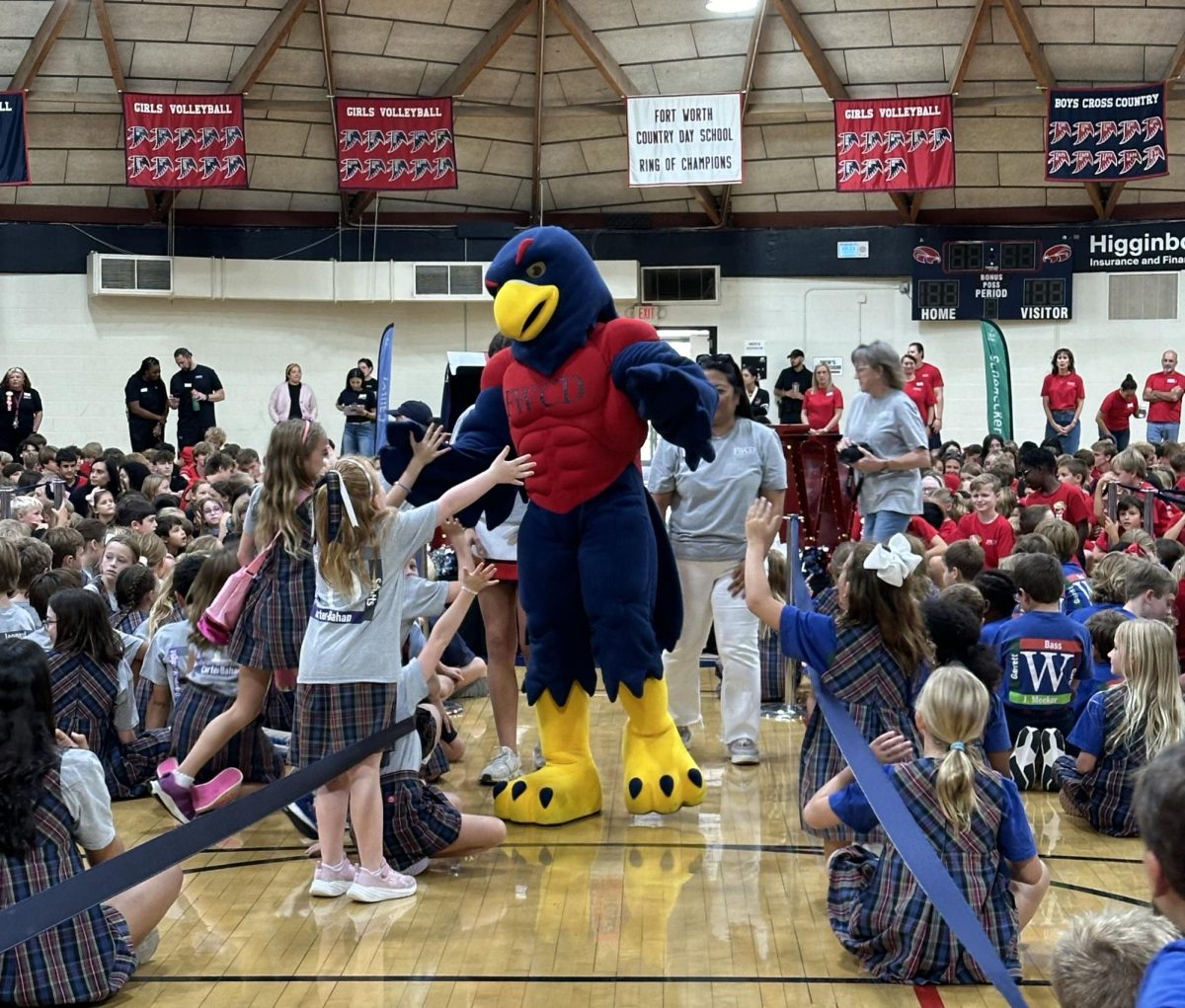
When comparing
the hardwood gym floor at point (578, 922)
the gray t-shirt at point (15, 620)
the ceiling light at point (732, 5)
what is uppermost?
the ceiling light at point (732, 5)

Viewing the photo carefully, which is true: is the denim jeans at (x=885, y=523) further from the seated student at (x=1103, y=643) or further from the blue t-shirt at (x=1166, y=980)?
the blue t-shirt at (x=1166, y=980)

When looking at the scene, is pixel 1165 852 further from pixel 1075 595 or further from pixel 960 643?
pixel 1075 595

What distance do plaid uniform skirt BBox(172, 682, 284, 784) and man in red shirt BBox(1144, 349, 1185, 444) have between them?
12.5 m

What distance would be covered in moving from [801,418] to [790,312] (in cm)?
176

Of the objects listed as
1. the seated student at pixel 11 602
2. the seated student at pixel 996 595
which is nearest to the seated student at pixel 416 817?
the seated student at pixel 11 602

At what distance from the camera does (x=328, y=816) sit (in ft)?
14.8

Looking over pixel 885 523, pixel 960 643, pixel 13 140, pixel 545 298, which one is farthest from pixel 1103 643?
pixel 13 140

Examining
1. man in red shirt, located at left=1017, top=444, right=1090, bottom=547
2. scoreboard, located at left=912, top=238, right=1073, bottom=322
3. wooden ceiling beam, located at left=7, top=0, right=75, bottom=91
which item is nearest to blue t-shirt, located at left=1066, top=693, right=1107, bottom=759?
man in red shirt, located at left=1017, top=444, right=1090, bottom=547

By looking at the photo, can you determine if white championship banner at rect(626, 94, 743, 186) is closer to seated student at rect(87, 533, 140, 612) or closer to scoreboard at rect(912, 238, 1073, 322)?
scoreboard at rect(912, 238, 1073, 322)

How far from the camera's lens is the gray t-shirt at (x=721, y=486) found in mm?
6094

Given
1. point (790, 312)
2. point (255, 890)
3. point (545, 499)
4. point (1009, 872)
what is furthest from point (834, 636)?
point (790, 312)

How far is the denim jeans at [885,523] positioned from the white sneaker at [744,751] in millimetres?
1258

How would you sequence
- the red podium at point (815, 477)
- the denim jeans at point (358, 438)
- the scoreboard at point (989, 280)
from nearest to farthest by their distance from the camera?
the red podium at point (815, 477)
the denim jeans at point (358, 438)
the scoreboard at point (989, 280)

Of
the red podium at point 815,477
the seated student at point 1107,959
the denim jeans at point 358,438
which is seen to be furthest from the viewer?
the denim jeans at point 358,438
